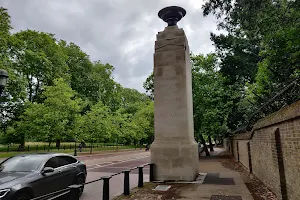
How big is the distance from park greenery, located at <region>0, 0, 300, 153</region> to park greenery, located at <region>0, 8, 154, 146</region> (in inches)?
4.6

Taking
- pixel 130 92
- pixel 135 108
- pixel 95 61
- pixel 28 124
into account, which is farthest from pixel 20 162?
pixel 130 92

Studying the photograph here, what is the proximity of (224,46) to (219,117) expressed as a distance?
826 cm

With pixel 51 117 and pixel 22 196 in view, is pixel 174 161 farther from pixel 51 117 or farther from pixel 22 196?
pixel 51 117

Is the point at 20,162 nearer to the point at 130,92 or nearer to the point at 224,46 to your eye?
the point at 224,46

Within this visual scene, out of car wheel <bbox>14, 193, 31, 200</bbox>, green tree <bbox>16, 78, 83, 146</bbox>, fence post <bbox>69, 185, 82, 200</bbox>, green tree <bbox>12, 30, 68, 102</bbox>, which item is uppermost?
green tree <bbox>12, 30, 68, 102</bbox>

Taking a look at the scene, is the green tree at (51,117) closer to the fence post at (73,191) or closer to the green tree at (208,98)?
the green tree at (208,98)

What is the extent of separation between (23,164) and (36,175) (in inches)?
30.1

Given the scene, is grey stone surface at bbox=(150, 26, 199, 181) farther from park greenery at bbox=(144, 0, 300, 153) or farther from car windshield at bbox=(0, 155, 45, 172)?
car windshield at bbox=(0, 155, 45, 172)

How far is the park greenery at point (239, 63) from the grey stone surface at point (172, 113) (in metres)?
2.21

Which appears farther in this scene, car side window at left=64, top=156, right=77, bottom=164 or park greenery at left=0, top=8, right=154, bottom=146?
park greenery at left=0, top=8, right=154, bottom=146

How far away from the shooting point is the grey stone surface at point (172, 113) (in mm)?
10047

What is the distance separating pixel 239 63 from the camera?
24406 millimetres

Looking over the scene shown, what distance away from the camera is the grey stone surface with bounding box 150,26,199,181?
1005cm

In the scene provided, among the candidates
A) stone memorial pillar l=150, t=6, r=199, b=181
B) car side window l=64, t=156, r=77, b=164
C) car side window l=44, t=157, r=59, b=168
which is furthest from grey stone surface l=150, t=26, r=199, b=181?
car side window l=44, t=157, r=59, b=168
